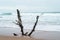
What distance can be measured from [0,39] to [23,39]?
62 cm

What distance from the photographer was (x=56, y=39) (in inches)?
271

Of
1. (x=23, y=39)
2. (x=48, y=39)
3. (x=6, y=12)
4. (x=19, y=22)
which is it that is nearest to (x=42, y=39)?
(x=48, y=39)

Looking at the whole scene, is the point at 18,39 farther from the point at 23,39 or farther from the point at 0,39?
the point at 0,39

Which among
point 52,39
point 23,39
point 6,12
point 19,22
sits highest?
point 23,39

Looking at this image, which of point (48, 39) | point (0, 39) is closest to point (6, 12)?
point (48, 39)

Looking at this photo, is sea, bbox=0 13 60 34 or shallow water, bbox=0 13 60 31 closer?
sea, bbox=0 13 60 34

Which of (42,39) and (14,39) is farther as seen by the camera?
(42,39)

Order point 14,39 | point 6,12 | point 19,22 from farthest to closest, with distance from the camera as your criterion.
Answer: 1. point 6,12
2. point 19,22
3. point 14,39

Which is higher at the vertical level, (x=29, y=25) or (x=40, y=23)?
(x=29, y=25)

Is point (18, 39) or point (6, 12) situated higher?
point (18, 39)

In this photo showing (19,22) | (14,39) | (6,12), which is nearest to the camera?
(14,39)

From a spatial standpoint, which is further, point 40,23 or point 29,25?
point 40,23

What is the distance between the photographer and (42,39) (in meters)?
6.84

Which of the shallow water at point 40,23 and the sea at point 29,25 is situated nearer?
the sea at point 29,25
